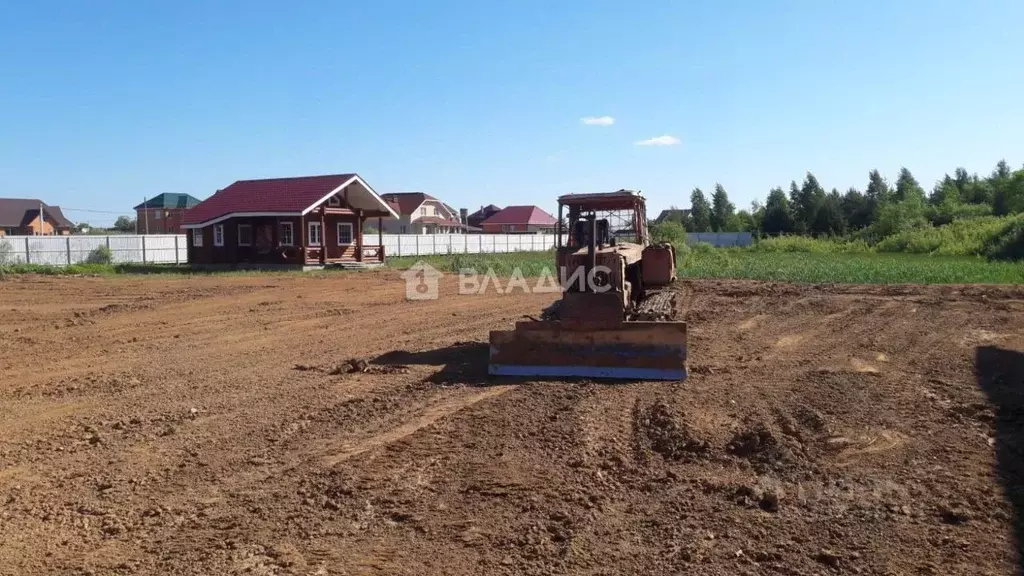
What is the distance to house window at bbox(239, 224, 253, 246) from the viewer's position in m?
35.3

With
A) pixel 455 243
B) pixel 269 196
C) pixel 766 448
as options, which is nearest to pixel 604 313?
pixel 766 448

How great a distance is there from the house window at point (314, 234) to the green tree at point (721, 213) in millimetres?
54916

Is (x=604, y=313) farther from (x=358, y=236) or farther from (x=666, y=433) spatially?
(x=358, y=236)

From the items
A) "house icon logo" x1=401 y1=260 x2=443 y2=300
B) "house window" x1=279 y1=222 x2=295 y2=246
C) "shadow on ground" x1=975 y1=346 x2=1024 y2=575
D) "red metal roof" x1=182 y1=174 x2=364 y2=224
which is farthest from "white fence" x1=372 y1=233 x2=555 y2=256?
"shadow on ground" x1=975 y1=346 x2=1024 y2=575

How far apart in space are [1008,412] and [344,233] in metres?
31.8

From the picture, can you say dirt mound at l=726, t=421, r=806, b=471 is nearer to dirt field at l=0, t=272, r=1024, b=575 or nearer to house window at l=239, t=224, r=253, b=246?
dirt field at l=0, t=272, r=1024, b=575

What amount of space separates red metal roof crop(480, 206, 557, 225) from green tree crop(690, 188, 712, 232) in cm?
1611

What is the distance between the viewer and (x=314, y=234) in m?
34.8

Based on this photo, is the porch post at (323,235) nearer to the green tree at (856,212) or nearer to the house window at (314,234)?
the house window at (314,234)

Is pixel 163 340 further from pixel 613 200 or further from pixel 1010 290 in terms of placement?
pixel 1010 290

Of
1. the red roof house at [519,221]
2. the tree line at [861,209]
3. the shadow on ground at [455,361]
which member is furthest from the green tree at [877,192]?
the shadow on ground at [455,361]

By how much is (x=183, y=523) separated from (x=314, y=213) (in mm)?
30268

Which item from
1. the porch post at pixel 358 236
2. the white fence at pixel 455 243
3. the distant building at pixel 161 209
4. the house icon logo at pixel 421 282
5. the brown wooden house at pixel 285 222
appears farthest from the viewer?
the distant building at pixel 161 209

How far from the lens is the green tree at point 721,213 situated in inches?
3236
